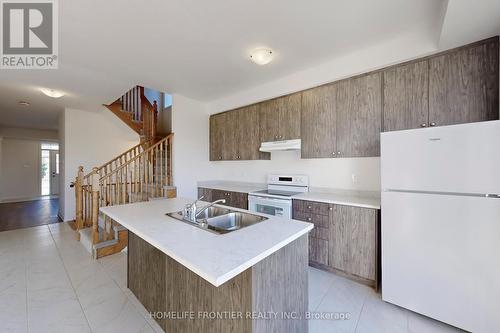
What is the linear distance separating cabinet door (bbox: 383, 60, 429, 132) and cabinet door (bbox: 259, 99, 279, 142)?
1499 mm

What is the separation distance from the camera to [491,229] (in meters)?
1.51

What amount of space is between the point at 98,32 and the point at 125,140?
14.6 feet

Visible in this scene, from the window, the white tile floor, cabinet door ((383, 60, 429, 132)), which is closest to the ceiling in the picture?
cabinet door ((383, 60, 429, 132))

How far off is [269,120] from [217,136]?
132cm

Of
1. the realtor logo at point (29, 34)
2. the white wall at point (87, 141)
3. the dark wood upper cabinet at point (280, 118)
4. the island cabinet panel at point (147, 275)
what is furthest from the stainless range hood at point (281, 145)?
the white wall at point (87, 141)

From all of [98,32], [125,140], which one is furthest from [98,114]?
[98,32]

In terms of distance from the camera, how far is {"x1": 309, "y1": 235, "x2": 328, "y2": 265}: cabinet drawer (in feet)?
8.44

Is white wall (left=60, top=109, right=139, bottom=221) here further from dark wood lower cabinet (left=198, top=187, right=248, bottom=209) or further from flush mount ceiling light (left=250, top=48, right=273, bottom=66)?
flush mount ceiling light (left=250, top=48, right=273, bottom=66)

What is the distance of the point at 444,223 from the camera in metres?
1.69

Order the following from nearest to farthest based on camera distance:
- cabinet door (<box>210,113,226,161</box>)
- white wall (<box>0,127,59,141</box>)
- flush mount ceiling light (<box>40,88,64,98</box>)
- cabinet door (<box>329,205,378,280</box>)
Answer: cabinet door (<box>329,205,378,280</box>) → flush mount ceiling light (<box>40,88,64,98</box>) → cabinet door (<box>210,113,226,161</box>) → white wall (<box>0,127,59,141</box>)

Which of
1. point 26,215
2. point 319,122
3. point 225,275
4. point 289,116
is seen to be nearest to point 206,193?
point 289,116

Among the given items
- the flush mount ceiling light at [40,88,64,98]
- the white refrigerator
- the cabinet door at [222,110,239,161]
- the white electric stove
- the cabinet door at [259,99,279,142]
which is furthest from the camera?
the cabinet door at [222,110,239,161]

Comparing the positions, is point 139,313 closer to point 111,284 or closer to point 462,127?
point 111,284

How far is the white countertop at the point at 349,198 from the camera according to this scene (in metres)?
2.32
